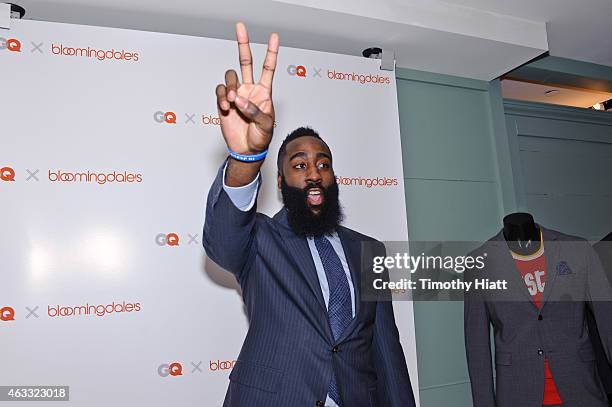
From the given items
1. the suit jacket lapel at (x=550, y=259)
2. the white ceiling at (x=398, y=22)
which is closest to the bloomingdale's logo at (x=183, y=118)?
the white ceiling at (x=398, y=22)

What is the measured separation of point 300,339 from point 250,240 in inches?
13.4

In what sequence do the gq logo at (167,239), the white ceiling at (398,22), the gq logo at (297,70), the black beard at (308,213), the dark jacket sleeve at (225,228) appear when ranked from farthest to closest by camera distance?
the gq logo at (297,70), the white ceiling at (398,22), the gq logo at (167,239), the black beard at (308,213), the dark jacket sleeve at (225,228)

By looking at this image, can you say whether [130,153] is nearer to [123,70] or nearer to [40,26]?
[123,70]

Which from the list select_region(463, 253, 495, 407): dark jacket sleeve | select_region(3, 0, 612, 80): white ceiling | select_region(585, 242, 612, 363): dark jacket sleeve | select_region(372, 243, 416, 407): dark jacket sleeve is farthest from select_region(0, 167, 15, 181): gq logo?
select_region(585, 242, 612, 363): dark jacket sleeve

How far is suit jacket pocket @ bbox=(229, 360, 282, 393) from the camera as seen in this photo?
59.0 inches

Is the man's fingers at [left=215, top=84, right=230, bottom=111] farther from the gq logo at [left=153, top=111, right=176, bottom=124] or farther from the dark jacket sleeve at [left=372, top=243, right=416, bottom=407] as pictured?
the gq logo at [left=153, top=111, right=176, bottom=124]

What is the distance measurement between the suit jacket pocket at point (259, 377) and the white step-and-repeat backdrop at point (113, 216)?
2.56 feet

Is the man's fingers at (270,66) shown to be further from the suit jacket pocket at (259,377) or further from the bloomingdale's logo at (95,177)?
the bloomingdale's logo at (95,177)

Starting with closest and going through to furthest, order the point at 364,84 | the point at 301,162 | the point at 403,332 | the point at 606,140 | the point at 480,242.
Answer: the point at 301,162, the point at 403,332, the point at 364,84, the point at 480,242, the point at 606,140

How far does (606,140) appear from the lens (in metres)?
4.12

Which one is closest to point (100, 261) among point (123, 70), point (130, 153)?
point (130, 153)

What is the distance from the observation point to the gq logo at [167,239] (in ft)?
7.53

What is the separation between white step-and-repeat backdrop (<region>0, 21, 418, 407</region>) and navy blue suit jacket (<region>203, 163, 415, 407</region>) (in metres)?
0.72

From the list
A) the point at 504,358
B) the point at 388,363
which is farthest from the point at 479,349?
the point at 388,363
